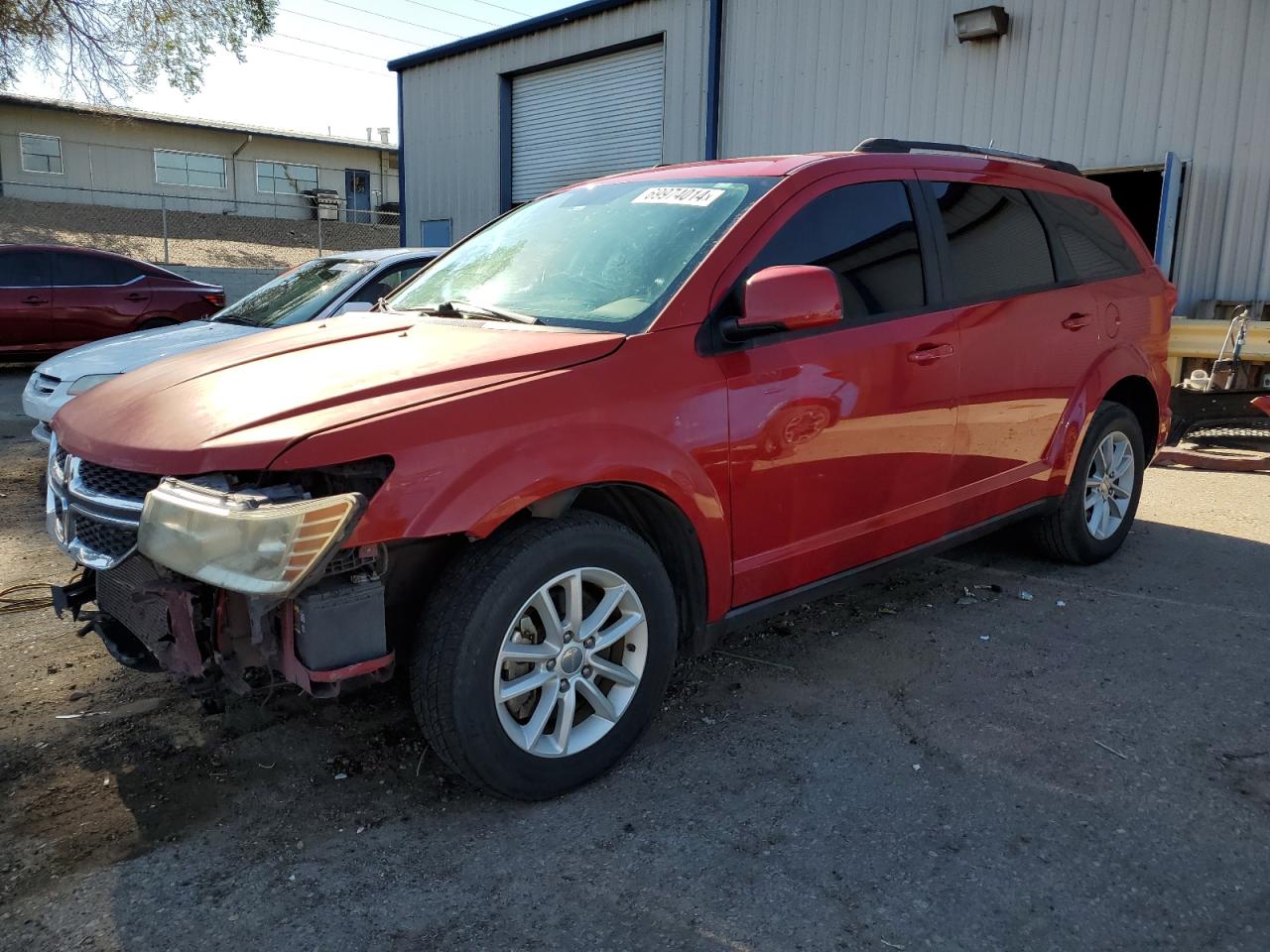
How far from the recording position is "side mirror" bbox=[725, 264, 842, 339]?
2.95 meters

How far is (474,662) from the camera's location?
253cm

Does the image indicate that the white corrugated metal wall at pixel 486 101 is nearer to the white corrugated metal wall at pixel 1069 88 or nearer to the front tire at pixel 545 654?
the white corrugated metal wall at pixel 1069 88

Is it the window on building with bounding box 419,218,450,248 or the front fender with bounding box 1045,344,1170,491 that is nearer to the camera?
the front fender with bounding box 1045,344,1170,491

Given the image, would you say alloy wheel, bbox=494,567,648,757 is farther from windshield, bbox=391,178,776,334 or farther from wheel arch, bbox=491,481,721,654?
windshield, bbox=391,178,776,334

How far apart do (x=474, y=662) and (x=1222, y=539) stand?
4.91 m

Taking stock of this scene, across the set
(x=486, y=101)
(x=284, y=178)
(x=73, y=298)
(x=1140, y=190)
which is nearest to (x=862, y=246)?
(x=73, y=298)

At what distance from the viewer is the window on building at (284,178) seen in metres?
35.8

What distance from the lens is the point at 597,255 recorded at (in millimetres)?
3445

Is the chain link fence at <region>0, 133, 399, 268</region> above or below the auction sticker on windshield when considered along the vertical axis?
above

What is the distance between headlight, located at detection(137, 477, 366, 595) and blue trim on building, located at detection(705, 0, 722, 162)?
40.1ft

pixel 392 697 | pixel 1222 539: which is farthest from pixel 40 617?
pixel 1222 539

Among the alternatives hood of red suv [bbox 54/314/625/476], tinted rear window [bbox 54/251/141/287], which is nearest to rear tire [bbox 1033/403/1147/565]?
hood of red suv [bbox 54/314/625/476]

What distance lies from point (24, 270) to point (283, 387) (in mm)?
10960

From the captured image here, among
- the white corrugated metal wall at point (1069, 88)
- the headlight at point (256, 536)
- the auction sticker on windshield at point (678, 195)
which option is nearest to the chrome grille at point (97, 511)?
the headlight at point (256, 536)
